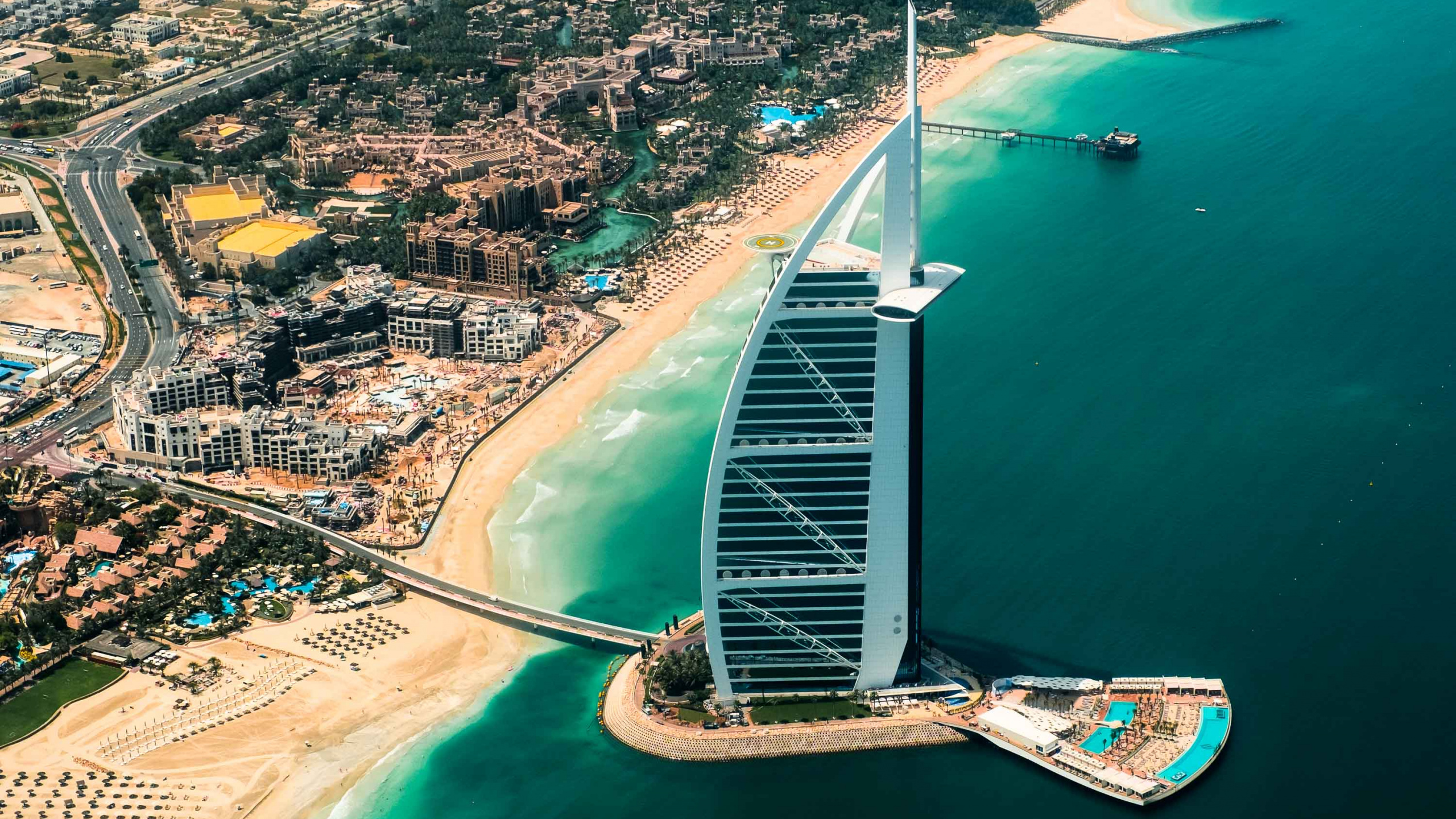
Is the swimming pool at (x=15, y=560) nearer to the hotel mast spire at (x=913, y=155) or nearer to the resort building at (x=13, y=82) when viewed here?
the hotel mast spire at (x=913, y=155)

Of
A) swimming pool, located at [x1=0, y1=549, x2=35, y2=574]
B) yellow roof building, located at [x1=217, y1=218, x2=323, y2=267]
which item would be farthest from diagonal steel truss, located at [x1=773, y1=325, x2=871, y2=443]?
yellow roof building, located at [x1=217, y1=218, x2=323, y2=267]

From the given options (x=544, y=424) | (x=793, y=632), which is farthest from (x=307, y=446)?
(x=793, y=632)

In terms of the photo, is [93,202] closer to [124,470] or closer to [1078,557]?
[124,470]

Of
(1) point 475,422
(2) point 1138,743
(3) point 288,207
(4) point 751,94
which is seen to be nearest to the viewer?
(2) point 1138,743

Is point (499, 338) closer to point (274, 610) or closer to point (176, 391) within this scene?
point (176, 391)

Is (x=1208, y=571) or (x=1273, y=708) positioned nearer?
(x=1273, y=708)

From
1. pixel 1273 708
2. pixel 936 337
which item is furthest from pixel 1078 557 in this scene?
pixel 936 337
